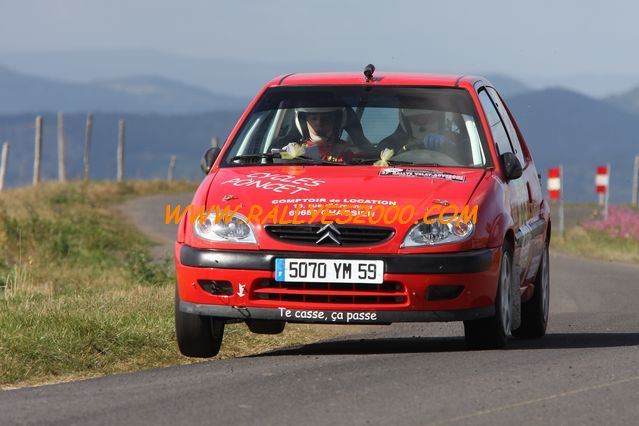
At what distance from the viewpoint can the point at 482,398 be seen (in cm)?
704

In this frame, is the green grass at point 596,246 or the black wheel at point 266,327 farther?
the green grass at point 596,246

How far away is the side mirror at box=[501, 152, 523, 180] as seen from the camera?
9.53m

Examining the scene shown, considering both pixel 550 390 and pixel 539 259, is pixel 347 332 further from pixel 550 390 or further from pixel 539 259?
pixel 550 390

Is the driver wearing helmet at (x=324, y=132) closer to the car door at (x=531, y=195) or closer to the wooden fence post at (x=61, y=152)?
the car door at (x=531, y=195)

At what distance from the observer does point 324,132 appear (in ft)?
32.5

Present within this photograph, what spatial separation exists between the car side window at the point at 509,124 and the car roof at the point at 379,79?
22.4 inches

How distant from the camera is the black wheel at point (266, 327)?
988 cm

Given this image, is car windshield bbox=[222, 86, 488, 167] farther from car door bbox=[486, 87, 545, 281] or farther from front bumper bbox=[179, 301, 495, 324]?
front bumper bbox=[179, 301, 495, 324]

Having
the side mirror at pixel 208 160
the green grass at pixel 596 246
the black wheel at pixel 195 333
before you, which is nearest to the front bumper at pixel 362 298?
the black wheel at pixel 195 333

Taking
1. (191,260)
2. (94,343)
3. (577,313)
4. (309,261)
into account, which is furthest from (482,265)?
(577,313)

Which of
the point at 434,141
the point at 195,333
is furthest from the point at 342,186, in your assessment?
the point at 195,333

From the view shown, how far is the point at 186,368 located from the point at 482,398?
2.09 meters

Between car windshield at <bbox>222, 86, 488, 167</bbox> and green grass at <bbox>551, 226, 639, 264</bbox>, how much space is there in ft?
48.0

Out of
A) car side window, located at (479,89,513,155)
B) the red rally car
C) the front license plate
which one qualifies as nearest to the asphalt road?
the red rally car
